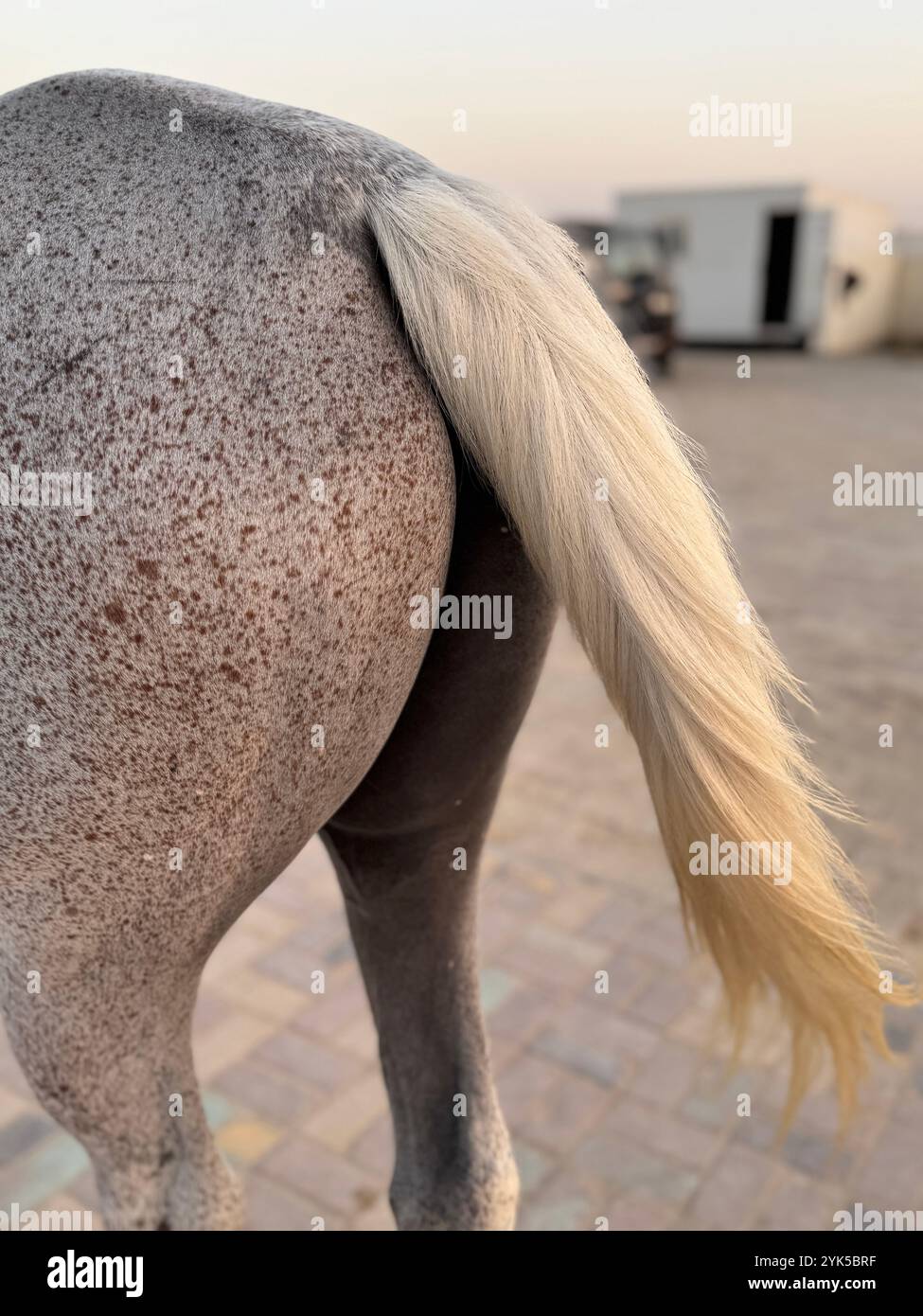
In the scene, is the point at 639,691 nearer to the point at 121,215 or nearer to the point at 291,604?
the point at 291,604

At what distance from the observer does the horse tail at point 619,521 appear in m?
0.78

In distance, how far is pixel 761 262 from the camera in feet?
57.0

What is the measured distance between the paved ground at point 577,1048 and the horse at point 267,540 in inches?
31.3

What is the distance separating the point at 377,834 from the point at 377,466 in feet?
1.50

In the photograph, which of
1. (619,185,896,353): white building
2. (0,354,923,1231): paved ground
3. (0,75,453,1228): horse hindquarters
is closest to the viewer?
(0,75,453,1228): horse hindquarters

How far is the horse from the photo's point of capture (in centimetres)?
71

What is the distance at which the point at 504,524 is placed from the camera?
2.97ft

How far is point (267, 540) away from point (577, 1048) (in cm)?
174

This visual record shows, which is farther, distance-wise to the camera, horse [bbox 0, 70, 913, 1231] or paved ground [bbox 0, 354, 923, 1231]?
paved ground [bbox 0, 354, 923, 1231]

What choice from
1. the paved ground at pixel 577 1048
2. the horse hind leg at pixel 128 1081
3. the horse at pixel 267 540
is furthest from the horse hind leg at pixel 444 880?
the paved ground at pixel 577 1048
